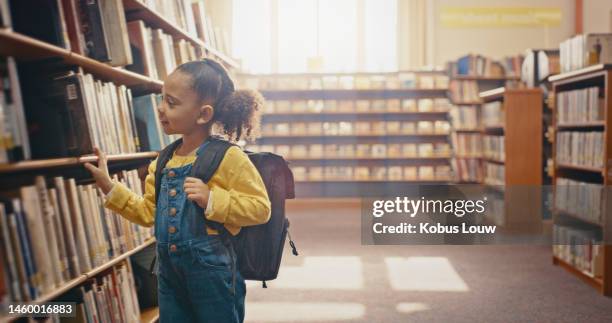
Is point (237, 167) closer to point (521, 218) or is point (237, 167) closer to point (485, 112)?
point (521, 218)

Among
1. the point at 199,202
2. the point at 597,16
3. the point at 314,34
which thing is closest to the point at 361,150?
the point at 314,34

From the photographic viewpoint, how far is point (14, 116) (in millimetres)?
1289

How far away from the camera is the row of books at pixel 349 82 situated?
23.6ft

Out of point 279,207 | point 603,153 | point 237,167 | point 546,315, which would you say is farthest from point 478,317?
point 237,167

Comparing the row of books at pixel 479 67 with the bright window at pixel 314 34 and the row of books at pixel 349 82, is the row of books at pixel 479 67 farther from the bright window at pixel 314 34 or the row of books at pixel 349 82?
the bright window at pixel 314 34

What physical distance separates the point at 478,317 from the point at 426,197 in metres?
3.69

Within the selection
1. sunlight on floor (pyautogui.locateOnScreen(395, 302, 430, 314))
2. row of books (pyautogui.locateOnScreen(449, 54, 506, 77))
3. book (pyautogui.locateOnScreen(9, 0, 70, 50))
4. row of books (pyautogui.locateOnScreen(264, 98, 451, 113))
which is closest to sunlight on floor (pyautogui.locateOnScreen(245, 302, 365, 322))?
sunlight on floor (pyautogui.locateOnScreen(395, 302, 430, 314))

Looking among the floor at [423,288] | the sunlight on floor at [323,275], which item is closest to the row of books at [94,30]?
the floor at [423,288]

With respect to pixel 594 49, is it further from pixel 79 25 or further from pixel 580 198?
pixel 79 25

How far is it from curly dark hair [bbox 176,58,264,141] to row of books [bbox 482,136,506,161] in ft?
12.6

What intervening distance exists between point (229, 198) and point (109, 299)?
0.83 m

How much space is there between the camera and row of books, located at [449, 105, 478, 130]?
7.09 metres

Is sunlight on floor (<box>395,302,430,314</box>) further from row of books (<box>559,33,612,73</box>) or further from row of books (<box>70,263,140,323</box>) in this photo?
row of books (<box>559,33,612,73</box>)

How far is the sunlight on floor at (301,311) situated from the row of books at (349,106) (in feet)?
15.2
